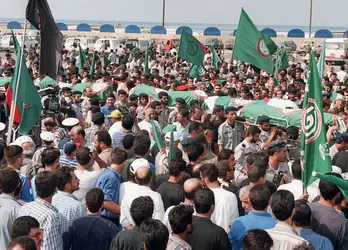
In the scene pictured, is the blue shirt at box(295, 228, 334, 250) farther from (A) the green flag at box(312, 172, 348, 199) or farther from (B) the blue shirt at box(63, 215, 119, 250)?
(B) the blue shirt at box(63, 215, 119, 250)

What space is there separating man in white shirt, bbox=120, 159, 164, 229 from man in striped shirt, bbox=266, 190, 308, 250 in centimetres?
118

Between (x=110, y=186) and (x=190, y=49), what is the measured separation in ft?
34.5

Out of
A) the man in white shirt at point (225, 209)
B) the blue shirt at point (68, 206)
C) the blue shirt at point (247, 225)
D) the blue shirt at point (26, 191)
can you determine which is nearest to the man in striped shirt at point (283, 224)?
the blue shirt at point (247, 225)

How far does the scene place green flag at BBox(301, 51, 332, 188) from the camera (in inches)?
243

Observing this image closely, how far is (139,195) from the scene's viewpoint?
5.92 metres

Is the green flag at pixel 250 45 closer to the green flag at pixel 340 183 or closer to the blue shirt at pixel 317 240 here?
the green flag at pixel 340 183

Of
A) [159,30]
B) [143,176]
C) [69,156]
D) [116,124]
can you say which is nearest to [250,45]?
[116,124]

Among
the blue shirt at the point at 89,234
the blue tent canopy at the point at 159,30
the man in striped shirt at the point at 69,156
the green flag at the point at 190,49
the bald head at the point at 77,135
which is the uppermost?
the blue tent canopy at the point at 159,30

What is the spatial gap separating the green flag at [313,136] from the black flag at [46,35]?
502cm

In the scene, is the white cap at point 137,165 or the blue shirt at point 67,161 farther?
the blue shirt at point 67,161

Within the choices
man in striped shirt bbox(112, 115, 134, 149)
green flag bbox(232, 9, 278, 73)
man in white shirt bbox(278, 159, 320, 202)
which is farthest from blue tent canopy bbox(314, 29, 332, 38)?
man in white shirt bbox(278, 159, 320, 202)

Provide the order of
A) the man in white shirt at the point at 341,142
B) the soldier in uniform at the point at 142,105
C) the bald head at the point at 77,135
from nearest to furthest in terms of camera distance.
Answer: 1. the bald head at the point at 77,135
2. the man in white shirt at the point at 341,142
3. the soldier in uniform at the point at 142,105

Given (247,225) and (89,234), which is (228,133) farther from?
(89,234)

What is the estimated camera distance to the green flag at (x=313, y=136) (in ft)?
20.2
